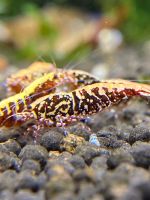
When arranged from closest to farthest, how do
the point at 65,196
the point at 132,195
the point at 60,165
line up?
the point at 132,195 < the point at 65,196 < the point at 60,165

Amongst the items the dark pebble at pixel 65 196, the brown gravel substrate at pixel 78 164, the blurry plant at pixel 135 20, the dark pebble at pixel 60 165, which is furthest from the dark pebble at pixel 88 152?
the blurry plant at pixel 135 20

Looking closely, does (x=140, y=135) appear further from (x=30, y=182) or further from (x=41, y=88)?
(x=30, y=182)

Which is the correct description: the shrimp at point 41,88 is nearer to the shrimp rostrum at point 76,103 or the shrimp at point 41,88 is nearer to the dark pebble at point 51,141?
the shrimp rostrum at point 76,103

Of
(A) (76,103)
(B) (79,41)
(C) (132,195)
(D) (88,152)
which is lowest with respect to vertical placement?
(C) (132,195)

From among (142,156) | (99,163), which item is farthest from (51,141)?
(142,156)

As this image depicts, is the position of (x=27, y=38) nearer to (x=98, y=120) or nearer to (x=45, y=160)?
(x=98, y=120)

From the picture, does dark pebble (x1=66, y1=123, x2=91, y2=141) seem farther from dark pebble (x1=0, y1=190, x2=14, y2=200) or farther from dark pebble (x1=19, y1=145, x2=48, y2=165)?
dark pebble (x1=0, y1=190, x2=14, y2=200)

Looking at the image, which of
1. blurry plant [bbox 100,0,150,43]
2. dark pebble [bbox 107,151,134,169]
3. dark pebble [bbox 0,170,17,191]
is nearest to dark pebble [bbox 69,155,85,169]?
dark pebble [bbox 107,151,134,169]

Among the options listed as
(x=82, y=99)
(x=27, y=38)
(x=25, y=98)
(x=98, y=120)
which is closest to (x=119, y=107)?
(x=98, y=120)
